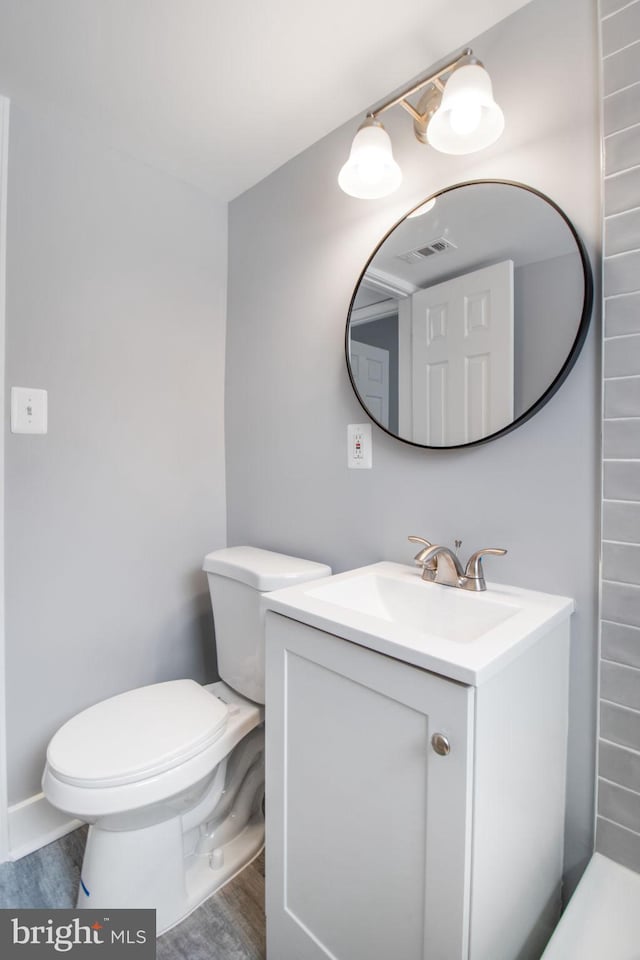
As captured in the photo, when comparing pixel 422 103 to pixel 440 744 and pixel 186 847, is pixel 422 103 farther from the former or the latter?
pixel 186 847

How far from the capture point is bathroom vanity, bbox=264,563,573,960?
0.71 metres

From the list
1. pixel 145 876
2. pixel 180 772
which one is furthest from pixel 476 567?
pixel 145 876

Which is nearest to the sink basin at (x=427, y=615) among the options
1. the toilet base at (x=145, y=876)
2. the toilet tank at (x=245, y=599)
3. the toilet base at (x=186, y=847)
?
the toilet tank at (x=245, y=599)

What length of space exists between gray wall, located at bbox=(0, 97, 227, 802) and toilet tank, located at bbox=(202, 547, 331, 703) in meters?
Result: 0.32

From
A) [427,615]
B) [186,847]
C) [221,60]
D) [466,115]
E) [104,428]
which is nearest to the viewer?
[466,115]

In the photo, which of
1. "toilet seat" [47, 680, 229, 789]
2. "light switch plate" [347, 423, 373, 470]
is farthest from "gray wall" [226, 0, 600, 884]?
"toilet seat" [47, 680, 229, 789]

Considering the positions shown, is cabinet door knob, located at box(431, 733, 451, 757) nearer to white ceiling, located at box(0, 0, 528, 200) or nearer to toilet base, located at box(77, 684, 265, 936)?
toilet base, located at box(77, 684, 265, 936)

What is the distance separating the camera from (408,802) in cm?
77

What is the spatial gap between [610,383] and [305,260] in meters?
1.05

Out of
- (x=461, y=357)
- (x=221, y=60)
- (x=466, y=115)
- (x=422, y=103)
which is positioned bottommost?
(x=461, y=357)

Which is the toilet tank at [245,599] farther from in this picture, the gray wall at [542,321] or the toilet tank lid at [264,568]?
the gray wall at [542,321]

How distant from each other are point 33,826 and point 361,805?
46.7 inches

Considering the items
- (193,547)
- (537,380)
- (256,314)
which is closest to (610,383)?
(537,380)

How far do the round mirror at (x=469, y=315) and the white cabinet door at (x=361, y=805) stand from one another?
61cm
